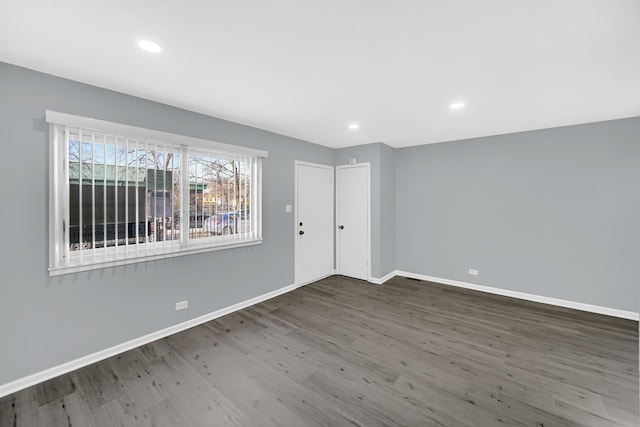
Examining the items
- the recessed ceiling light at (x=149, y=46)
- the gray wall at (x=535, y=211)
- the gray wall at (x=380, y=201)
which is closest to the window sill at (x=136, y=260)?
the recessed ceiling light at (x=149, y=46)

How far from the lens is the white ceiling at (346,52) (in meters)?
1.49

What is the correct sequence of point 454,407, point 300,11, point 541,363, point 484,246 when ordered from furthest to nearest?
point 484,246 → point 541,363 → point 454,407 → point 300,11

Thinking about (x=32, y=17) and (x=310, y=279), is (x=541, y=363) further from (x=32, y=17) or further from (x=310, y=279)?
(x=32, y=17)

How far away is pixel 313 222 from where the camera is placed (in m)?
4.74

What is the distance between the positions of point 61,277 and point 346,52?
2.98m

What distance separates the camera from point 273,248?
401 centimetres

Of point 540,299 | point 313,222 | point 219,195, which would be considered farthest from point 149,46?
point 540,299

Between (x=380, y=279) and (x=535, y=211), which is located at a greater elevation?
(x=535, y=211)

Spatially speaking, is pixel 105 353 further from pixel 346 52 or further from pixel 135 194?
pixel 346 52

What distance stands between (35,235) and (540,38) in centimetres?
401

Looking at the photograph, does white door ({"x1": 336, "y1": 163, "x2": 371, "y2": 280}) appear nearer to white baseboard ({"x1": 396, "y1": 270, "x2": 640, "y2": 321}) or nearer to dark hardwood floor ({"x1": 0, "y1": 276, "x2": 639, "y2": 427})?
white baseboard ({"x1": 396, "y1": 270, "x2": 640, "y2": 321})

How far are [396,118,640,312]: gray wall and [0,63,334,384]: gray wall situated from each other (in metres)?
3.62

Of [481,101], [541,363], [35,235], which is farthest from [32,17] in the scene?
[541,363]

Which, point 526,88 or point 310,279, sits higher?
point 526,88
